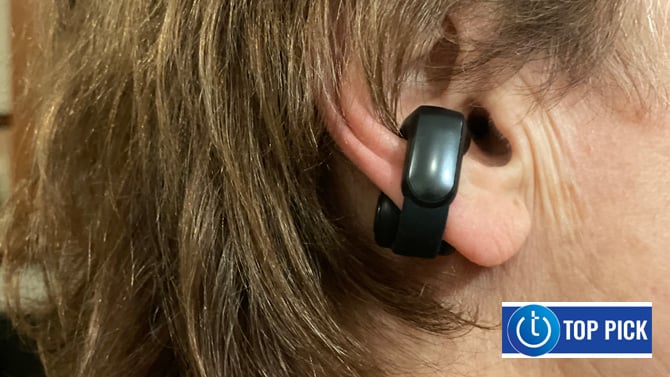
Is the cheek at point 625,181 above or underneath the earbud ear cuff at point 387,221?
above

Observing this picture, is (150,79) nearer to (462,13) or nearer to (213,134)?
(213,134)

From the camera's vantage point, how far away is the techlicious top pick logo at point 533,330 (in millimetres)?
511

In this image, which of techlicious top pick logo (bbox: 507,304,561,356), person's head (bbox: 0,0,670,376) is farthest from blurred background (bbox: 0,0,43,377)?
techlicious top pick logo (bbox: 507,304,561,356)

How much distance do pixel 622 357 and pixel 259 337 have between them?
30 centimetres

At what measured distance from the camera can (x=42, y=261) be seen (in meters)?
0.75

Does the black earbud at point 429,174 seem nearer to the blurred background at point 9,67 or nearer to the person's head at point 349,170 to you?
the person's head at point 349,170

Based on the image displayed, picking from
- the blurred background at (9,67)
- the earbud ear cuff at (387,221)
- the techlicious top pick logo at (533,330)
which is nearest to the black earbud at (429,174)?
the earbud ear cuff at (387,221)

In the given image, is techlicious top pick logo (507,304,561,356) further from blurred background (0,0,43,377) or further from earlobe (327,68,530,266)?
blurred background (0,0,43,377)

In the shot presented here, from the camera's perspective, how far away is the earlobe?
479 mm

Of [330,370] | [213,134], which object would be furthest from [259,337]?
[213,134]

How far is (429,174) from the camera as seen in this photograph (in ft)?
1.46

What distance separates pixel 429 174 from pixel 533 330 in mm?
174

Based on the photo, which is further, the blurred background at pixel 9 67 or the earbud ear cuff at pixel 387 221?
the blurred background at pixel 9 67

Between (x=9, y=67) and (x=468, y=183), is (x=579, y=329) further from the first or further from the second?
(x=9, y=67)
